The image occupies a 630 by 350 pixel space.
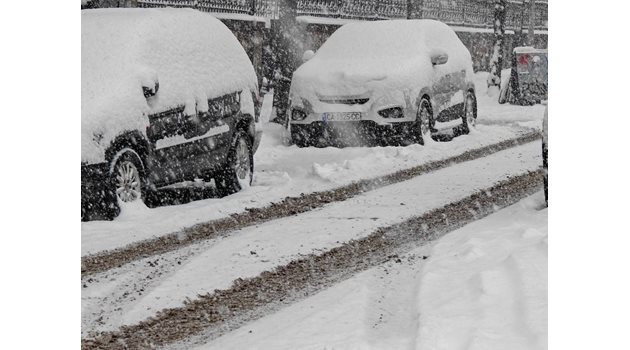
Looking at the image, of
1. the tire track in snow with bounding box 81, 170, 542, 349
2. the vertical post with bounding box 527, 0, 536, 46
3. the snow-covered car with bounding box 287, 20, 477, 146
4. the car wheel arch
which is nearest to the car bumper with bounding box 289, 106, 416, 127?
the snow-covered car with bounding box 287, 20, 477, 146

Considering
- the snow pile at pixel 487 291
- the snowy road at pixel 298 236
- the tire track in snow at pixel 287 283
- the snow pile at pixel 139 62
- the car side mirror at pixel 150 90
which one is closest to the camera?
the snow pile at pixel 487 291

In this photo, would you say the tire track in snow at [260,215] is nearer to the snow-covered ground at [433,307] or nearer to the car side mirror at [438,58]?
Result: the car side mirror at [438,58]

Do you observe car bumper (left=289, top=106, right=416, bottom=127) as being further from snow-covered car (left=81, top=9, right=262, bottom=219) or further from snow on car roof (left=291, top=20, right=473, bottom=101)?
snow-covered car (left=81, top=9, right=262, bottom=219)

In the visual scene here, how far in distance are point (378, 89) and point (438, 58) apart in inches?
24.6

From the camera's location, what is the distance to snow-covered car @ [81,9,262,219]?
6145mm

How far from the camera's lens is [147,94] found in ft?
21.2

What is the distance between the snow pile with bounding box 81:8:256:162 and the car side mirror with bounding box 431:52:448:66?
1546mm

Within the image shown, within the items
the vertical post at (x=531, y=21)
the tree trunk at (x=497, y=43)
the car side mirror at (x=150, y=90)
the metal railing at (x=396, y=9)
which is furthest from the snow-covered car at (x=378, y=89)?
the car side mirror at (x=150, y=90)

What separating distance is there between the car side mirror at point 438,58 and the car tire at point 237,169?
1332 mm

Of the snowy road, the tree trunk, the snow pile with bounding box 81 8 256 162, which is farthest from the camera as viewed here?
the tree trunk

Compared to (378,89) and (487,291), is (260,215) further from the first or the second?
(487,291)

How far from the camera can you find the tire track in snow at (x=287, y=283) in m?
5.36

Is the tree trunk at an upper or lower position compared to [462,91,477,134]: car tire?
upper

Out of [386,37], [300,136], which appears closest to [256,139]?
[300,136]
